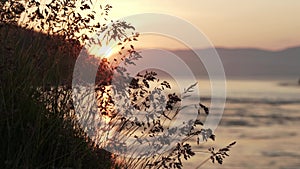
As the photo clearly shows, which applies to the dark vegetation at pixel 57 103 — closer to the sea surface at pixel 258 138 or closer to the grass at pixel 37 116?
the grass at pixel 37 116

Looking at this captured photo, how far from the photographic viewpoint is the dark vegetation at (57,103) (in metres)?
6.69

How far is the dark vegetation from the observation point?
669 cm

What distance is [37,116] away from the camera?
6738 mm

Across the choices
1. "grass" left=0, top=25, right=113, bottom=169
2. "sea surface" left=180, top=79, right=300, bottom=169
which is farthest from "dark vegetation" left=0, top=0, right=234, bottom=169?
"sea surface" left=180, top=79, right=300, bottom=169

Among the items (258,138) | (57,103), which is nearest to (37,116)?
(57,103)

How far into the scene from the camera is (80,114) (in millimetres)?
7359

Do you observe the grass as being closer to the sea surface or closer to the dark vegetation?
the dark vegetation

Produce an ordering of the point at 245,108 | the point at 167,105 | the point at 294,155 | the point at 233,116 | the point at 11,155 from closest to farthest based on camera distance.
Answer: the point at 11,155 < the point at 167,105 < the point at 294,155 < the point at 233,116 < the point at 245,108

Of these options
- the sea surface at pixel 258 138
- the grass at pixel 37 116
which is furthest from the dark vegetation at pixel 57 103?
the sea surface at pixel 258 138

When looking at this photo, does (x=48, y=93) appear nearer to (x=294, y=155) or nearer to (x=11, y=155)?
(x=11, y=155)

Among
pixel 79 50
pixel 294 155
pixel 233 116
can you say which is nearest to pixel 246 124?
pixel 233 116

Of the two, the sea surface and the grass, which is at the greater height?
the sea surface

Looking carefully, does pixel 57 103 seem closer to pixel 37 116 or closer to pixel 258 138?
pixel 37 116

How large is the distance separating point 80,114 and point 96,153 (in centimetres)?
45
